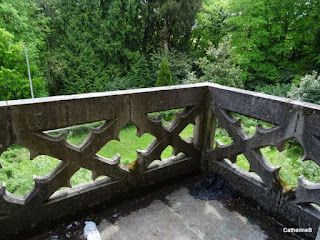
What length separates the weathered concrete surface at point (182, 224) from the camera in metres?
2.26

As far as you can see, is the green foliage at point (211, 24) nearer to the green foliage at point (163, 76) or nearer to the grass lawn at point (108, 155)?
the green foliage at point (163, 76)

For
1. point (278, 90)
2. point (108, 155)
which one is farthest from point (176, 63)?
point (108, 155)

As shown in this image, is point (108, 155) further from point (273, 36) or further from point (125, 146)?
point (273, 36)

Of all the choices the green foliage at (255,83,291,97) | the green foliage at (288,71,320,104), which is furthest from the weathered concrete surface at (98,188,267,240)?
the green foliage at (255,83,291,97)

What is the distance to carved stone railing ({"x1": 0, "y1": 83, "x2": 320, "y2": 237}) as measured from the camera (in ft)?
6.49

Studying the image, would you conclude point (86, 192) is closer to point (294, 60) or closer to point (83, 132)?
point (83, 132)

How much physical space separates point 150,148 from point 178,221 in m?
0.83

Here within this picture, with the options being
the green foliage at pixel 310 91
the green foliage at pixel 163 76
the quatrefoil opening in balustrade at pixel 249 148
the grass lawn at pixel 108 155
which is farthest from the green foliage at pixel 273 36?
the quatrefoil opening in balustrade at pixel 249 148

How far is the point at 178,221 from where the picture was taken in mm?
2424

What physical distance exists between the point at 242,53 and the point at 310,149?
15002 millimetres

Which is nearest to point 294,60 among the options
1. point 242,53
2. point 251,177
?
point 242,53

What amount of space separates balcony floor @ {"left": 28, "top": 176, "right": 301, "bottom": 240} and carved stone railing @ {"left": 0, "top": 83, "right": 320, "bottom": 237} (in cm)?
13

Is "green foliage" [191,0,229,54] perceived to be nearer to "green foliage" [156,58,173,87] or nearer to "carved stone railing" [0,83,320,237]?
"green foliage" [156,58,173,87]

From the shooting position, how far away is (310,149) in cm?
204
